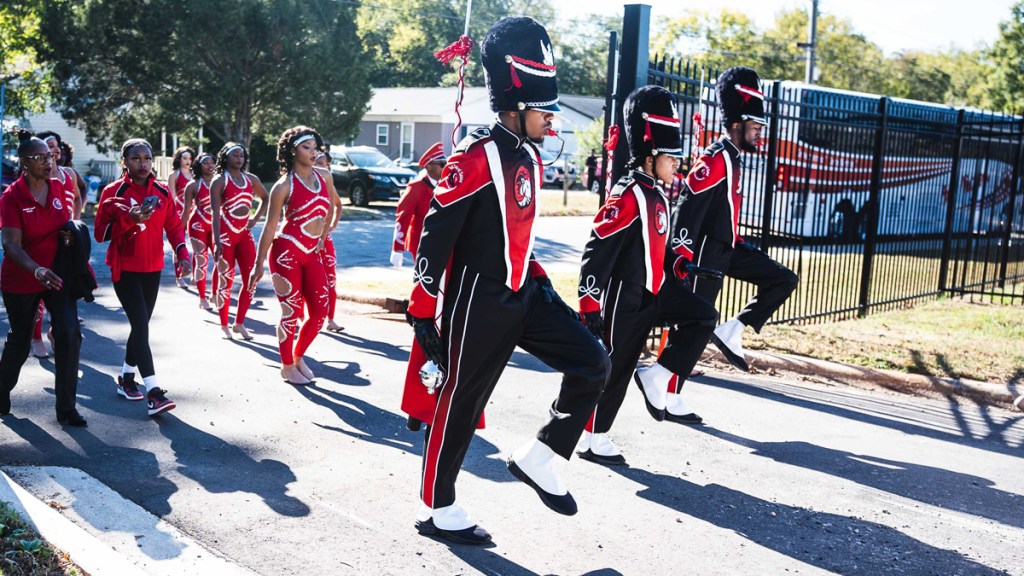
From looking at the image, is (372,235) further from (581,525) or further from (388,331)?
(581,525)

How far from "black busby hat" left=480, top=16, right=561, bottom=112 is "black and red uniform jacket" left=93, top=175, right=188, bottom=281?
125 inches

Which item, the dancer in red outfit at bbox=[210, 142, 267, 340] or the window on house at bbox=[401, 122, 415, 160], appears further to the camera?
the window on house at bbox=[401, 122, 415, 160]

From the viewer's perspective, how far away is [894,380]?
8.66 m

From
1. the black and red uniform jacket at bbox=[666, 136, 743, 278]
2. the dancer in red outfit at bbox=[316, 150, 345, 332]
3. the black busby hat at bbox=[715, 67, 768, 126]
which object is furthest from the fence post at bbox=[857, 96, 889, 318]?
the dancer in red outfit at bbox=[316, 150, 345, 332]

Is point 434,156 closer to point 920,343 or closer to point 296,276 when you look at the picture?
point 296,276

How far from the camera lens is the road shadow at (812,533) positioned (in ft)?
15.2

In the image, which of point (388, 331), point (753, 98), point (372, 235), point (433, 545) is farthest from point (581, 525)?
point (372, 235)

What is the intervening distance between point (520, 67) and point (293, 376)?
13.8 ft

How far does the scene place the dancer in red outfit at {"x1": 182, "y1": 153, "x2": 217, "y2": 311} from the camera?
38.1 feet

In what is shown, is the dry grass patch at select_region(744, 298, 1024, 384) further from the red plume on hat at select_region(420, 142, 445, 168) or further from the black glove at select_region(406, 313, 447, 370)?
the black glove at select_region(406, 313, 447, 370)

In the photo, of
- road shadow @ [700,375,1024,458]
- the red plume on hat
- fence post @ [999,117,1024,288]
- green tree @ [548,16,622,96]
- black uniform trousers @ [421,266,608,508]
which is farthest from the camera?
green tree @ [548,16,622,96]

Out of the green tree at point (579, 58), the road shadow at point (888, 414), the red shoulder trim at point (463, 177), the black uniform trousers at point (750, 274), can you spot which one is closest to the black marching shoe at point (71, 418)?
the red shoulder trim at point (463, 177)

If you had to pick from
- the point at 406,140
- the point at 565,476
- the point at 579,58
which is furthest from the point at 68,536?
the point at 579,58

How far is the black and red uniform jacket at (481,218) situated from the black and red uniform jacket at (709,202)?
8.16 ft
